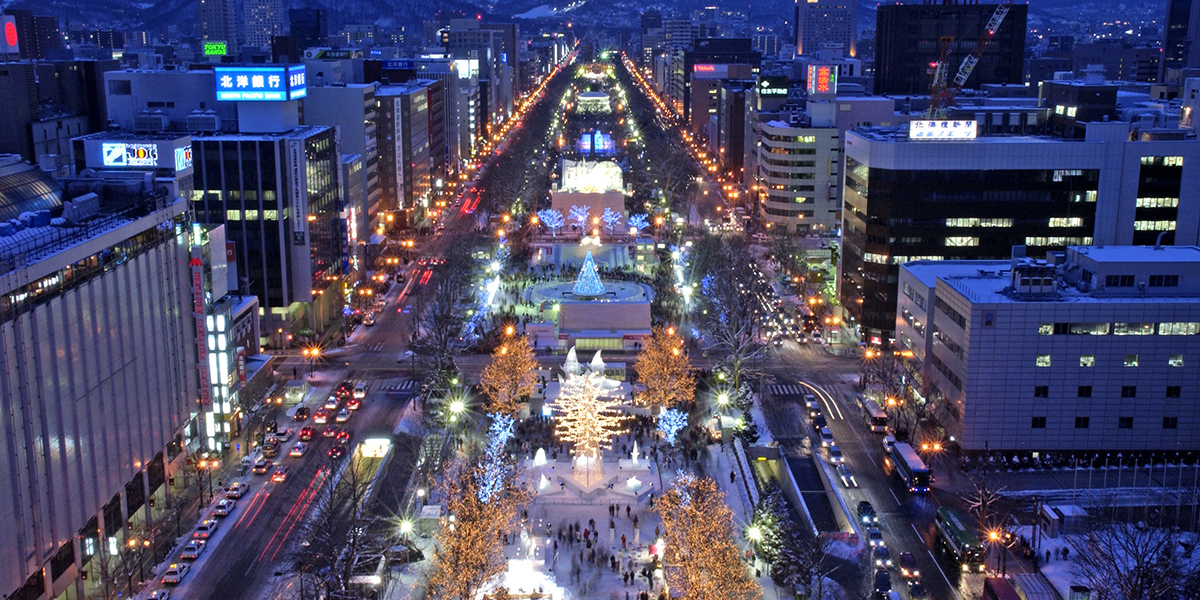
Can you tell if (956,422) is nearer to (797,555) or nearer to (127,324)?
(797,555)

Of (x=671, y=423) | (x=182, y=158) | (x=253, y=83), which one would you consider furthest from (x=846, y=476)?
(x=253, y=83)

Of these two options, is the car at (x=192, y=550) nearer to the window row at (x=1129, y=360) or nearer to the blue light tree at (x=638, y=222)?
the window row at (x=1129, y=360)

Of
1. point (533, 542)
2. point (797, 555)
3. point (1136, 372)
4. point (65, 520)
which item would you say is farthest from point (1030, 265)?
point (65, 520)

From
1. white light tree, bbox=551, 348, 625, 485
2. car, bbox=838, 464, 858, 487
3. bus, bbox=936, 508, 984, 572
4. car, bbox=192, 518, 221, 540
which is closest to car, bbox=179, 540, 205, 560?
car, bbox=192, 518, 221, 540

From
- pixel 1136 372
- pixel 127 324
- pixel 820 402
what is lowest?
pixel 820 402

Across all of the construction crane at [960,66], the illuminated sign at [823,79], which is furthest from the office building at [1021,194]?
the illuminated sign at [823,79]

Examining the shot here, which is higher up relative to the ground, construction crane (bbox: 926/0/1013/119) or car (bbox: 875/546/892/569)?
construction crane (bbox: 926/0/1013/119)

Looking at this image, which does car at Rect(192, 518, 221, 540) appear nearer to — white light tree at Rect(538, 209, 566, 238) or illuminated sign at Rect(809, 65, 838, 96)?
white light tree at Rect(538, 209, 566, 238)
